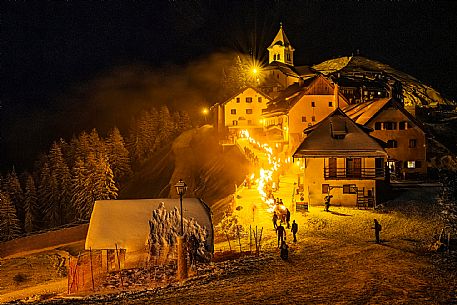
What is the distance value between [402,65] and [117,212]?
5474 inches

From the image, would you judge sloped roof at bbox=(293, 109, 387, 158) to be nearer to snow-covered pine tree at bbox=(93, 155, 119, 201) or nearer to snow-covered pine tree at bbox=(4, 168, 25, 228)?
snow-covered pine tree at bbox=(93, 155, 119, 201)

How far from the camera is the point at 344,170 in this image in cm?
3591

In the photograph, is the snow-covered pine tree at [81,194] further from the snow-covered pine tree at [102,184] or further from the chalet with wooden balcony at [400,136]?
the chalet with wooden balcony at [400,136]

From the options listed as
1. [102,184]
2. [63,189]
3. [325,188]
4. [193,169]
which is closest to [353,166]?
[325,188]

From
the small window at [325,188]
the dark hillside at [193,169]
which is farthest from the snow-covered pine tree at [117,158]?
the small window at [325,188]

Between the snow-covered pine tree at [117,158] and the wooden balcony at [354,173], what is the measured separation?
1934 inches

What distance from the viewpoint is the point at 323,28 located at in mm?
166250

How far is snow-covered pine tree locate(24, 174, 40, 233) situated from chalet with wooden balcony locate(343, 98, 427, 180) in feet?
145

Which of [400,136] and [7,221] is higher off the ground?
[400,136]

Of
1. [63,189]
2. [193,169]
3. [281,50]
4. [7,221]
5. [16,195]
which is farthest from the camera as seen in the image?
[281,50]

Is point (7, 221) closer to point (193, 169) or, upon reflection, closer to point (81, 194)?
point (81, 194)

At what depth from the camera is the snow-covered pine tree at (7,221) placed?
4962 cm

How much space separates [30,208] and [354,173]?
44.1 meters

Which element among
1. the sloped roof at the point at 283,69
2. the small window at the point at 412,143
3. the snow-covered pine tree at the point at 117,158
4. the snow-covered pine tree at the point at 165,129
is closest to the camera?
the small window at the point at 412,143
